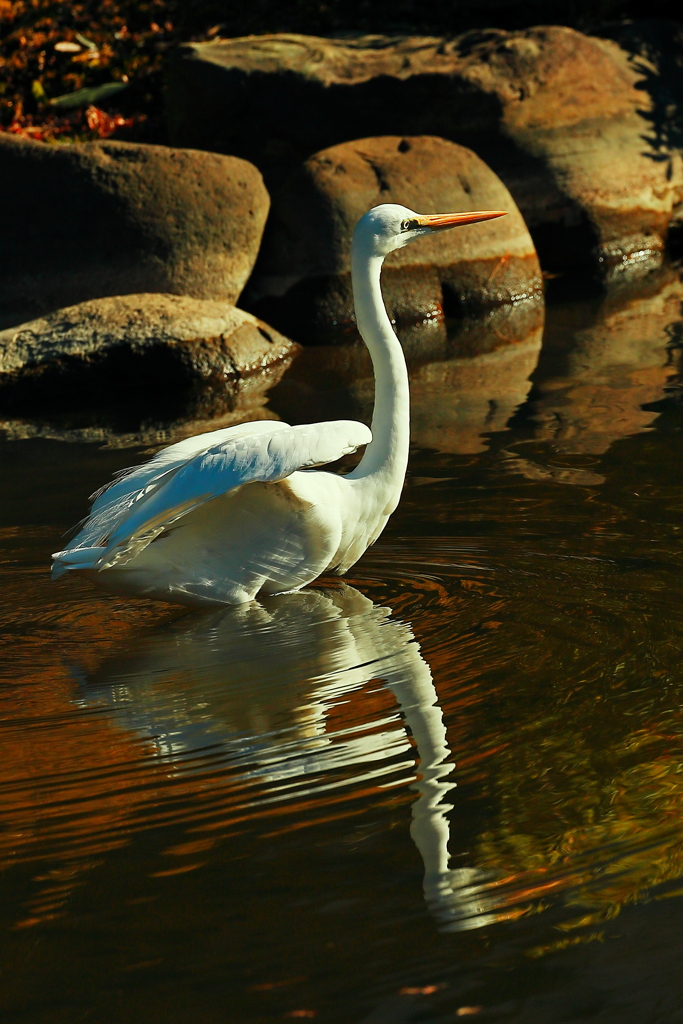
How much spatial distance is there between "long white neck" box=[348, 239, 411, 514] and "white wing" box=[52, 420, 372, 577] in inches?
16.1

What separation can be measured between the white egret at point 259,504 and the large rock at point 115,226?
599 cm

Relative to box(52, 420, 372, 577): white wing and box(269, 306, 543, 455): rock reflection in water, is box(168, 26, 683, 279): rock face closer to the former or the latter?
box(269, 306, 543, 455): rock reflection in water

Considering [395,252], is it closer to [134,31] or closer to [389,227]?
[389,227]

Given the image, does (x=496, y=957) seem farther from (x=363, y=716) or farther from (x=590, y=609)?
(x=590, y=609)

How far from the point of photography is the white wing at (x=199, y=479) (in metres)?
4.20

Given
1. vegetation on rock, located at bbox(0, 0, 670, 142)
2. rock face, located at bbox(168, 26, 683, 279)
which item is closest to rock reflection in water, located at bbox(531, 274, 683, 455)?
rock face, located at bbox(168, 26, 683, 279)

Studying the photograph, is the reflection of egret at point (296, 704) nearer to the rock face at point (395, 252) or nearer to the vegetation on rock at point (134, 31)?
the rock face at point (395, 252)

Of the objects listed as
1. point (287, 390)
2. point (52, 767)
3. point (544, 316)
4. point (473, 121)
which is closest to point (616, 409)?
point (287, 390)

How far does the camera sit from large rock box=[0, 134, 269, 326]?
35.5 ft

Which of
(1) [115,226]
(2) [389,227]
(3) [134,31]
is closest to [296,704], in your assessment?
(2) [389,227]

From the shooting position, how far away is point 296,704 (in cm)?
381

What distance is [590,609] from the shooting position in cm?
435

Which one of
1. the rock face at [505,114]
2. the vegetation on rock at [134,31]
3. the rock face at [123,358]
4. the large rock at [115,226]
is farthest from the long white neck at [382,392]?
the vegetation on rock at [134,31]

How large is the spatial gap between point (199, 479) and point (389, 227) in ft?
5.33
